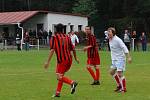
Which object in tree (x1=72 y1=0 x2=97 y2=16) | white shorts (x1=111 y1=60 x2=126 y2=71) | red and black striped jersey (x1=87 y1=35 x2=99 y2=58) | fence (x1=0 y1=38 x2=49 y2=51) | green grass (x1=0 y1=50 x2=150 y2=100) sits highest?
tree (x1=72 y1=0 x2=97 y2=16)

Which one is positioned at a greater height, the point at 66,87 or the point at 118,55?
the point at 118,55

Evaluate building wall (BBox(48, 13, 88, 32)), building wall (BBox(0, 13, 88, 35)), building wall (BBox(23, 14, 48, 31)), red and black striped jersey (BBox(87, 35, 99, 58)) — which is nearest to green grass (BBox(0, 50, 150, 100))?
red and black striped jersey (BBox(87, 35, 99, 58))

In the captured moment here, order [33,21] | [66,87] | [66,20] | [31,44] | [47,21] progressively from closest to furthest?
[66,87]
[31,44]
[47,21]
[33,21]
[66,20]

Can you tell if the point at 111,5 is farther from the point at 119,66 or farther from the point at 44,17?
the point at 119,66

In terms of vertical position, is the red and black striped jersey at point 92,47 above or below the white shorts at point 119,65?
above

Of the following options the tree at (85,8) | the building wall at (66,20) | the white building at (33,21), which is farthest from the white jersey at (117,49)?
the tree at (85,8)

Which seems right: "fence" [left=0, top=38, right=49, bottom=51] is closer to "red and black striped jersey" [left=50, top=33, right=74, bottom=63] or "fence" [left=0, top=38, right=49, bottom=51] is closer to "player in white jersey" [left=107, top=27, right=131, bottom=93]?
"player in white jersey" [left=107, top=27, right=131, bottom=93]

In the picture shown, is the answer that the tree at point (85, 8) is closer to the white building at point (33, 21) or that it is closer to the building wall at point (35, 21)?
the white building at point (33, 21)

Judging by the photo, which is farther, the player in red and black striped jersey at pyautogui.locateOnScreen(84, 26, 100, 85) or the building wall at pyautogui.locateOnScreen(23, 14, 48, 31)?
the building wall at pyautogui.locateOnScreen(23, 14, 48, 31)

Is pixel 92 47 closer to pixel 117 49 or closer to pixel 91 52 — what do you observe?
pixel 91 52

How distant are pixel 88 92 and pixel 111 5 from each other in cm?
7535

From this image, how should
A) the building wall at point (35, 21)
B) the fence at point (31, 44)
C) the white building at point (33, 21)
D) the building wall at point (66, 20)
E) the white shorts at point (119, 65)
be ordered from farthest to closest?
1. the building wall at point (35, 21)
2. the building wall at point (66, 20)
3. the white building at point (33, 21)
4. the fence at point (31, 44)
5. the white shorts at point (119, 65)

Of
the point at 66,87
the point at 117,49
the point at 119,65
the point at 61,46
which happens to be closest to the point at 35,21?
the point at 66,87

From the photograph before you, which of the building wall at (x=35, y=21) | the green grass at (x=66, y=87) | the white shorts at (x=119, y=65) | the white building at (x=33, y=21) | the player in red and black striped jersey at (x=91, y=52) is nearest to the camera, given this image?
the green grass at (x=66, y=87)
